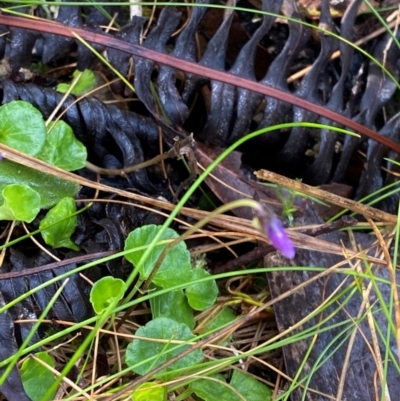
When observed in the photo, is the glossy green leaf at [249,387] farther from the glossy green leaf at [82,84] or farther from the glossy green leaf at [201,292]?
the glossy green leaf at [82,84]

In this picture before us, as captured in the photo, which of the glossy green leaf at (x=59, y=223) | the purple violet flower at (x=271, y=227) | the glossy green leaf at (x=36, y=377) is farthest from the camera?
the glossy green leaf at (x=59, y=223)

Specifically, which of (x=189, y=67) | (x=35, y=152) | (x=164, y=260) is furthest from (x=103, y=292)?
(x=189, y=67)

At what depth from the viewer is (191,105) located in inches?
61.6

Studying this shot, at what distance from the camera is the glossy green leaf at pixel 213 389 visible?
3.95ft

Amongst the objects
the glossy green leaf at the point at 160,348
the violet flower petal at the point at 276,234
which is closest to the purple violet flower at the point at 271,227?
the violet flower petal at the point at 276,234

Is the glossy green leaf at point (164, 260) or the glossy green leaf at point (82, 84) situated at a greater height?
the glossy green leaf at point (82, 84)

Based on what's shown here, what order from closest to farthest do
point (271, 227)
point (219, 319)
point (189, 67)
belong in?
point (271, 227), point (219, 319), point (189, 67)

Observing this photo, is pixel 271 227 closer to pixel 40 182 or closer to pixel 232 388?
pixel 232 388

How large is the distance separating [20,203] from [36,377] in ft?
1.18

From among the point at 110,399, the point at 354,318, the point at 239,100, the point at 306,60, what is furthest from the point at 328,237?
the point at 110,399

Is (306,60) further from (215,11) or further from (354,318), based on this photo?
(354,318)

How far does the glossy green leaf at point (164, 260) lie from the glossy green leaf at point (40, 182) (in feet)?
0.68

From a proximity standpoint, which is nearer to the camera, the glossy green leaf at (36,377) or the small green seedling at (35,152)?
the glossy green leaf at (36,377)

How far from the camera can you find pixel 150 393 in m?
1.13
